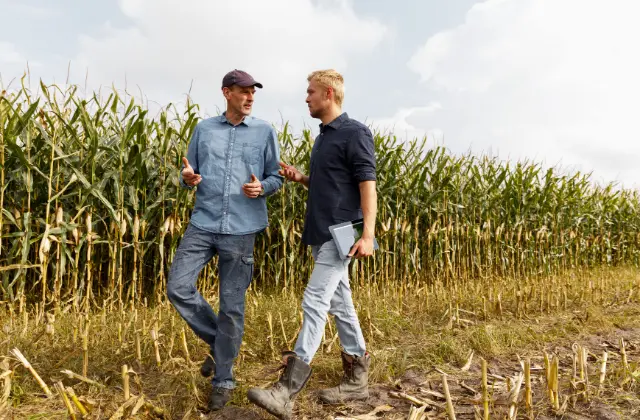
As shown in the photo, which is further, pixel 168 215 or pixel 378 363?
pixel 168 215

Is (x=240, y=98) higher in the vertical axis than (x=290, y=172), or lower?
higher

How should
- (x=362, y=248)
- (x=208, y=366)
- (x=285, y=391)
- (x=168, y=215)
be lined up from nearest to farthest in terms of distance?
(x=285, y=391) < (x=362, y=248) < (x=208, y=366) < (x=168, y=215)

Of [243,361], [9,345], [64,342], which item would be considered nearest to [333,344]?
[243,361]

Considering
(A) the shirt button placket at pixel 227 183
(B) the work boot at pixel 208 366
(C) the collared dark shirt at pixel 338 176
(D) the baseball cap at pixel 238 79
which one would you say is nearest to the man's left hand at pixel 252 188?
(A) the shirt button placket at pixel 227 183

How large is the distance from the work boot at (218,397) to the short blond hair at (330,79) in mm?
1924

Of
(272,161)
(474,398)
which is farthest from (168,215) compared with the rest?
(474,398)

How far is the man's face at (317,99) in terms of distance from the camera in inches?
117

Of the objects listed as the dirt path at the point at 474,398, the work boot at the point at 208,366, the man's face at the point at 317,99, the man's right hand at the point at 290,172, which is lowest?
the dirt path at the point at 474,398

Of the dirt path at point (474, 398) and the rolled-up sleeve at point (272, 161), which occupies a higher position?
the rolled-up sleeve at point (272, 161)

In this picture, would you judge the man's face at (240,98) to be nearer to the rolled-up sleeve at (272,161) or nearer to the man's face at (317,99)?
the rolled-up sleeve at (272,161)

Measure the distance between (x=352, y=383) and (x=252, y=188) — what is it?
4.60 ft

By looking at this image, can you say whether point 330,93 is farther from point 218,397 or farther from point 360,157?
point 218,397

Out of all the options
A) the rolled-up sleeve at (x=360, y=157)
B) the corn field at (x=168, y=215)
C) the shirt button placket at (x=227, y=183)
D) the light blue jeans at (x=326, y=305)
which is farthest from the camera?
the corn field at (x=168, y=215)

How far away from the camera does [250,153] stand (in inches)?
123
